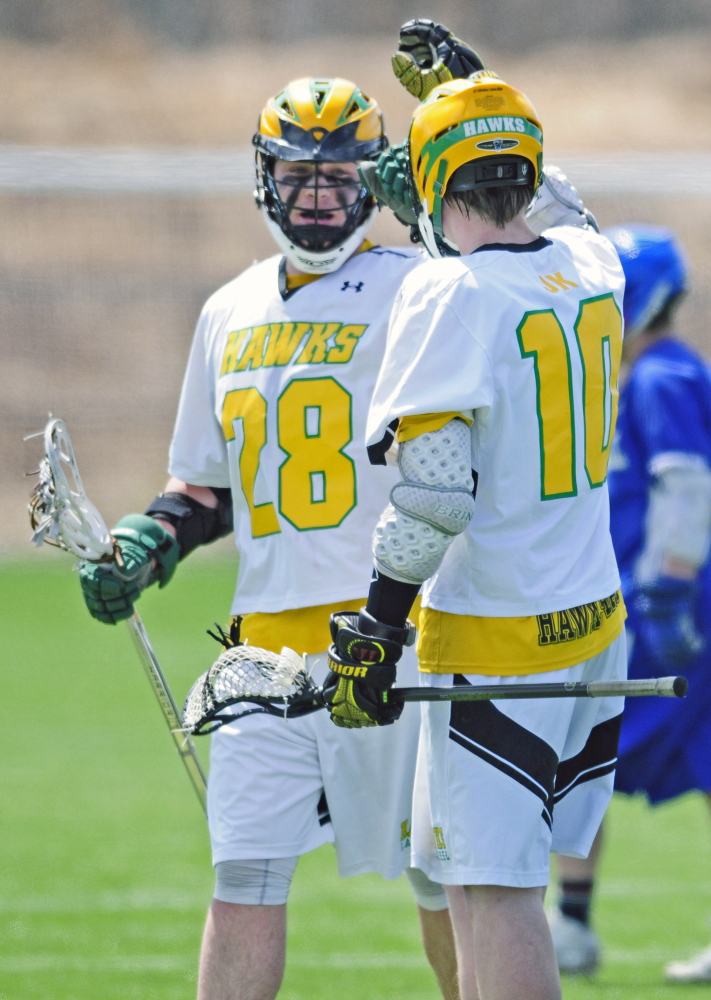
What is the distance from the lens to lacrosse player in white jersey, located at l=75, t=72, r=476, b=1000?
317 cm

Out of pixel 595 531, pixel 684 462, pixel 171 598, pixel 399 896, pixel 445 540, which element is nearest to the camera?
pixel 445 540

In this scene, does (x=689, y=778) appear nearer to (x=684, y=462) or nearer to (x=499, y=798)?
(x=684, y=462)

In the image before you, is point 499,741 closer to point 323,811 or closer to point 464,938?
point 464,938

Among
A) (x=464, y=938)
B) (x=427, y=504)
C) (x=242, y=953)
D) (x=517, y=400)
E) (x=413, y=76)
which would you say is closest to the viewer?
(x=427, y=504)

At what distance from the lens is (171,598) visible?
10594 millimetres

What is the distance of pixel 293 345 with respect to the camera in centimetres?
331

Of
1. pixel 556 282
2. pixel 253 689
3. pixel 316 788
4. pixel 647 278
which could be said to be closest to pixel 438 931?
pixel 316 788

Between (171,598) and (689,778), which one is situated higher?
(689,778)

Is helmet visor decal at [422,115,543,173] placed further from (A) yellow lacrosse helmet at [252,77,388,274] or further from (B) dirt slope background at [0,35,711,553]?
(B) dirt slope background at [0,35,711,553]

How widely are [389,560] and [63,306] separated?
47.6ft

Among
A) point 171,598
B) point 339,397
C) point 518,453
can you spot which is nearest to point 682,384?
point 339,397

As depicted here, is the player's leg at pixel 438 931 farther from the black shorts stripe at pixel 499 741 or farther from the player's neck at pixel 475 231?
the player's neck at pixel 475 231

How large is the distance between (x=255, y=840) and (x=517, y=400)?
1.14 m

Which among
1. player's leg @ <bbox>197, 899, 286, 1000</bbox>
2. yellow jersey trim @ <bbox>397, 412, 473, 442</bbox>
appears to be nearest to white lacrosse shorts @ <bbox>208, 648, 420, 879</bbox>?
player's leg @ <bbox>197, 899, 286, 1000</bbox>
